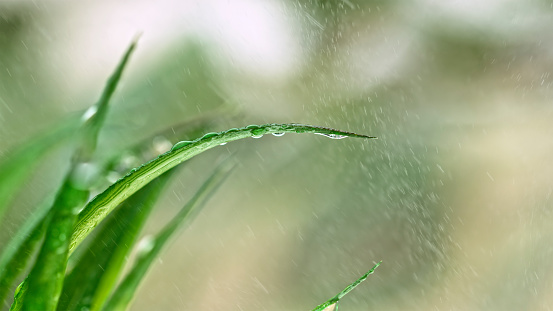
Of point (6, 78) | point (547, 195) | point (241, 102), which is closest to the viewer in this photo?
point (6, 78)

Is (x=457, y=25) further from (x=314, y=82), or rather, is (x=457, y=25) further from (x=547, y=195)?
(x=547, y=195)

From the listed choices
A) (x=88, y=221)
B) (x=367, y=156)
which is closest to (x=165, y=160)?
(x=88, y=221)

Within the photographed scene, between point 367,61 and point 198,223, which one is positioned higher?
point 367,61

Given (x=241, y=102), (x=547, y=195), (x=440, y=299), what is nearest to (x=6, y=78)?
(x=241, y=102)

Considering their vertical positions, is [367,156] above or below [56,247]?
above

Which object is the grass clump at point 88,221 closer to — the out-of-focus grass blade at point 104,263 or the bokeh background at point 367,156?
the out-of-focus grass blade at point 104,263

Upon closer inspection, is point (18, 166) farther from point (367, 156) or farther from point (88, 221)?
point (367, 156)

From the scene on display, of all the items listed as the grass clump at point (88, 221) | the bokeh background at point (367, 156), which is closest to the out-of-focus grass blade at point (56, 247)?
the grass clump at point (88, 221)
